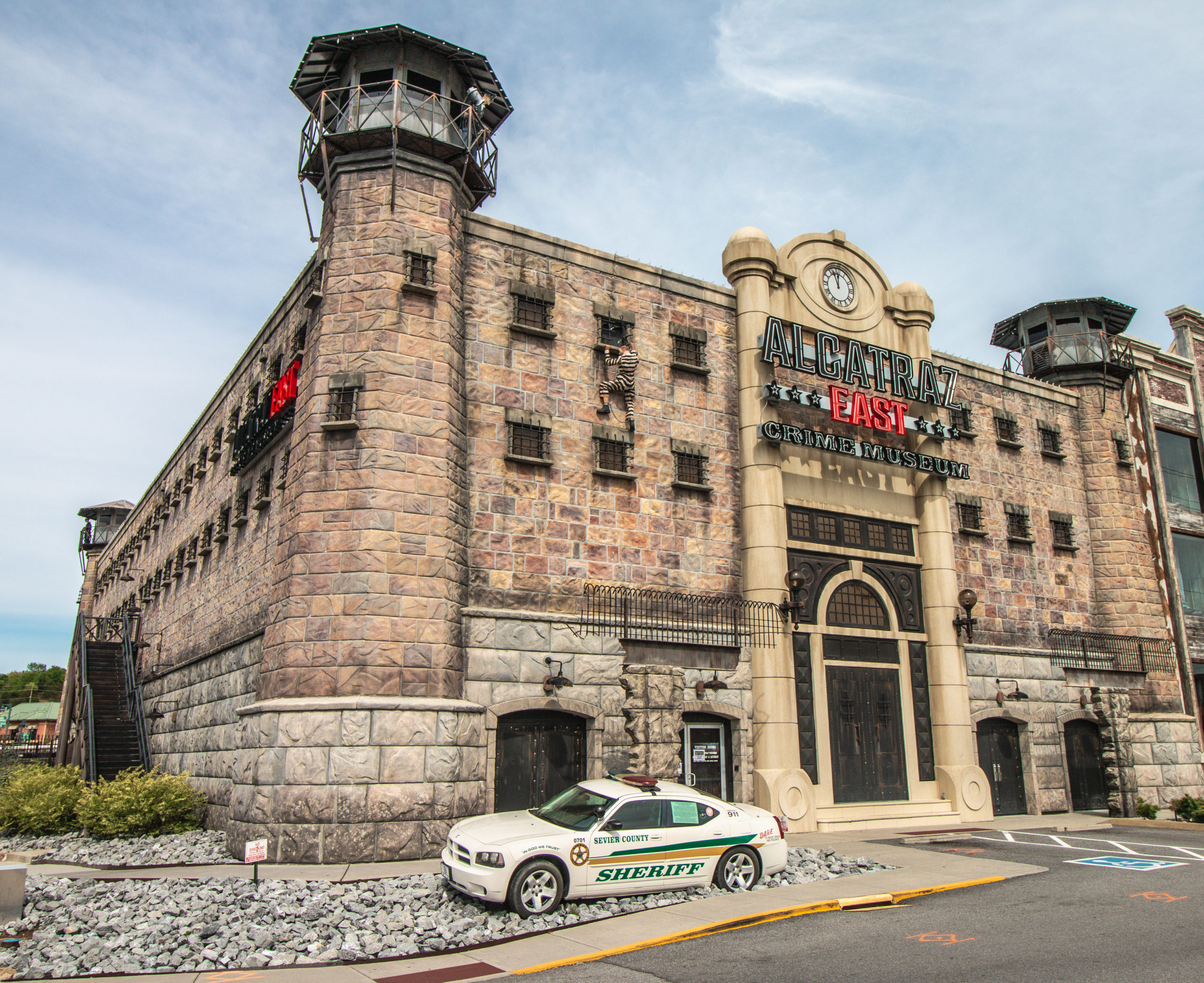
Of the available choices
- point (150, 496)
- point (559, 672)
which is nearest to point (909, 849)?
point (559, 672)

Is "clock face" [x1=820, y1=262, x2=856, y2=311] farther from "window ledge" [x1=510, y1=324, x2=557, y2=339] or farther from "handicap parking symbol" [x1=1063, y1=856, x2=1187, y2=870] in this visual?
"handicap parking symbol" [x1=1063, y1=856, x2=1187, y2=870]

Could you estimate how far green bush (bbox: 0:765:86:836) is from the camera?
2262 cm

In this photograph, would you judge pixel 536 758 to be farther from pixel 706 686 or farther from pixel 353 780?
pixel 706 686

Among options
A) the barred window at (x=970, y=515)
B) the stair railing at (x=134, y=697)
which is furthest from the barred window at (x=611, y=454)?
the stair railing at (x=134, y=697)

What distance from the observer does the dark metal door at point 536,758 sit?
18266 mm

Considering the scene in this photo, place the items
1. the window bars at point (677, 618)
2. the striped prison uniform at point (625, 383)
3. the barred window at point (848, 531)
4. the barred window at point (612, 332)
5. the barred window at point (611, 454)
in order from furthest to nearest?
the barred window at point (848, 531) → the barred window at point (612, 332) → the striped prison uniform at point (625, 383) → the barred window at point (611, 454) → the window bars at point (677, 618)

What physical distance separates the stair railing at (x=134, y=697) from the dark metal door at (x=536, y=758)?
528 inches

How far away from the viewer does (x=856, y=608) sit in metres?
24.1

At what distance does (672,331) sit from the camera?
23125 mm

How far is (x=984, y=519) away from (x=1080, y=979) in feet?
67.7

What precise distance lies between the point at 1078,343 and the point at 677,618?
20.6 metres

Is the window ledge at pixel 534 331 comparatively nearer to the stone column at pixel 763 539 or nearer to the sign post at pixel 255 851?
the stone column at pixel 763 539

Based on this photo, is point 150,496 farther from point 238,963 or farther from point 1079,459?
point 1079,459

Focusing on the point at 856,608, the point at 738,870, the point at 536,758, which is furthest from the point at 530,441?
the point at 738,870
